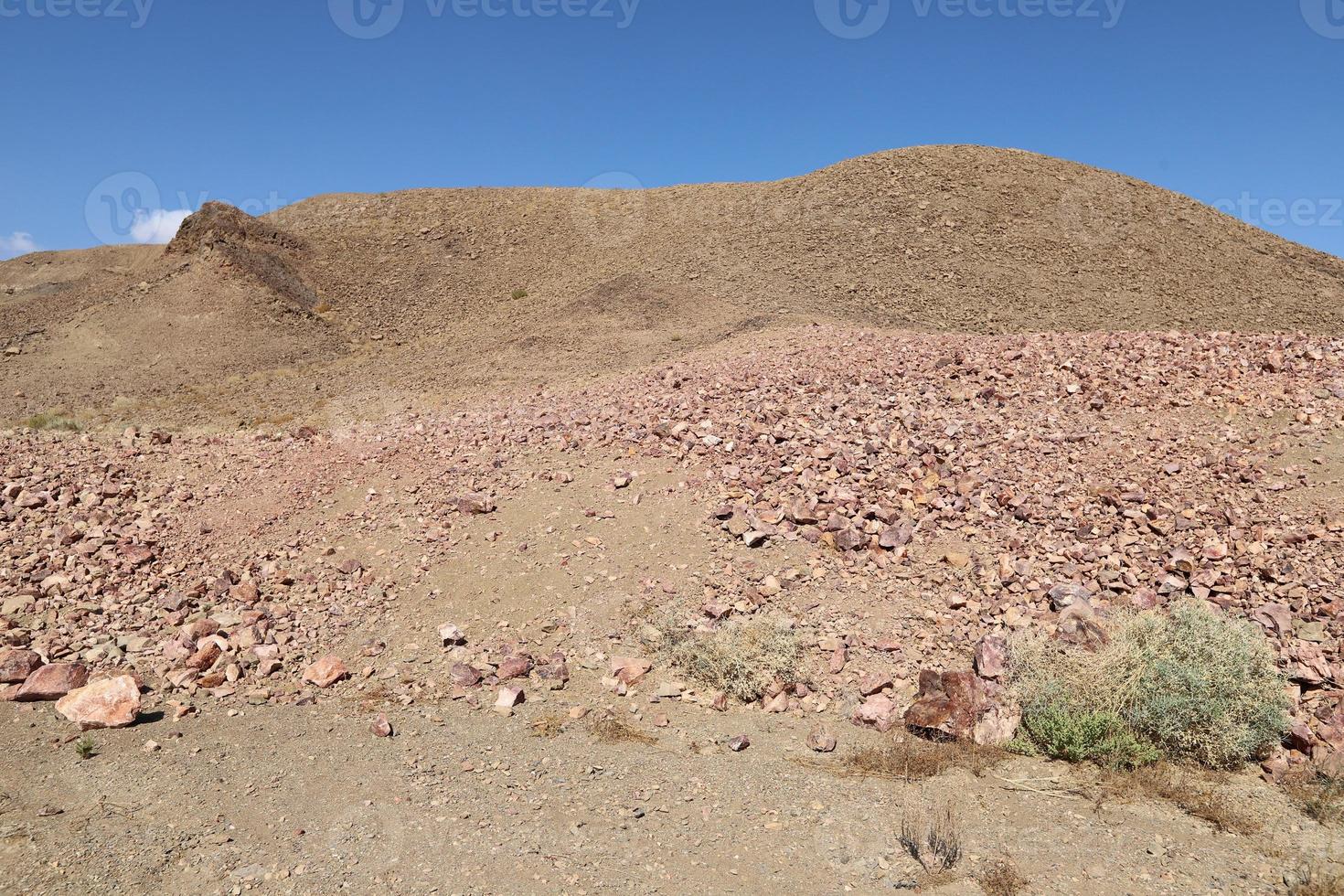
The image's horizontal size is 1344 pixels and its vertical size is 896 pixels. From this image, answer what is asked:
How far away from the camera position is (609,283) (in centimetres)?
2409

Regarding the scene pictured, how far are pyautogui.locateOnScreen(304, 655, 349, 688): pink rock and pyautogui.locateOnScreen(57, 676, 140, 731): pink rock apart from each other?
3.35 ft

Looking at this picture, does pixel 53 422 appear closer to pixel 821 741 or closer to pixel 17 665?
pixel 17 665

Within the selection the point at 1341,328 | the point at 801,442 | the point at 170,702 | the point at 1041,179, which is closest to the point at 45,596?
the point at 170,702

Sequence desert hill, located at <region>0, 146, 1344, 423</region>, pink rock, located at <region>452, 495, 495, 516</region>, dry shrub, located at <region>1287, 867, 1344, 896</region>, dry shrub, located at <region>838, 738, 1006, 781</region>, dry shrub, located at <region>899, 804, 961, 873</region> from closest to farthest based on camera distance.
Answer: dry shrub, located at <region>1287, 867, 1344, 896</region>, dry shrub, located at <region>899, 804, 961, 873</region>, dry shrub, located at <region>838, 738, 1006, 781</region>, pink rock, located at <region>452, 495, 495, 516</region>, desert hill, located at <region>0, 146, 1344, 423</region>

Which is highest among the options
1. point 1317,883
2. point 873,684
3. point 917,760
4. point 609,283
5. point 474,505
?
point 609,283

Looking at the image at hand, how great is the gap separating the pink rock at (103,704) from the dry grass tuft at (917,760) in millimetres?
4338

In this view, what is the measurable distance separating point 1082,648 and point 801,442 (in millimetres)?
3247

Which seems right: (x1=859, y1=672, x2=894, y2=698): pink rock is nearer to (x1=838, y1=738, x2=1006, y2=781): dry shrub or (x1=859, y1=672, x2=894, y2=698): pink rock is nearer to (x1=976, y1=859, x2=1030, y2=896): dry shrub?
(x1=838, y1=738, x2=1006, y2=781): dry shrub

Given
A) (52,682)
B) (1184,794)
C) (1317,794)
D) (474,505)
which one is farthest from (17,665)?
(1317,794)

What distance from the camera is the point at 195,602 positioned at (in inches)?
258

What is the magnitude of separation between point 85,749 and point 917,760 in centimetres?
481

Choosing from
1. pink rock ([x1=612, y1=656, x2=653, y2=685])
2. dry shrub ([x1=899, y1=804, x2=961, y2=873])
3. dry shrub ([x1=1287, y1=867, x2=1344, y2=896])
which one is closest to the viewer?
dry shrub ([x1=1287, y1=867, x2=1344, y2=896])

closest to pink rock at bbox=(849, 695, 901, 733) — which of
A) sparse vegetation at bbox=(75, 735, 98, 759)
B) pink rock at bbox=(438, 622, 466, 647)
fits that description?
pink rock at bbox=(438, 622, 466, 647)

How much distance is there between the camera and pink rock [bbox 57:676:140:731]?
5102 mm
